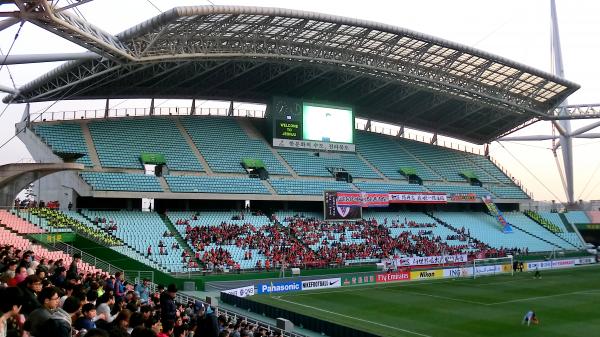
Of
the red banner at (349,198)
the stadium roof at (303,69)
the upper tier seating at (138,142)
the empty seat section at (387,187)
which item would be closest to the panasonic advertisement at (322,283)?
the red banner at (349,198)

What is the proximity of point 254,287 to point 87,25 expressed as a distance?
63.3 feet

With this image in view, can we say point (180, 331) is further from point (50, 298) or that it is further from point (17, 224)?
point (17, 224)

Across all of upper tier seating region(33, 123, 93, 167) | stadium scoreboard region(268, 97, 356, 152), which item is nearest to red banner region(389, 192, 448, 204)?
stadium scoreboard region(268, 97, 356, 152)

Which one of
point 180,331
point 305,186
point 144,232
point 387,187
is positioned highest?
point 387,187

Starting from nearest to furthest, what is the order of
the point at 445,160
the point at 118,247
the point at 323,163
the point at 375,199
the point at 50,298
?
the point at 50,298, the point at 118,247, the point at 375,199, the point at 323,163, the point at 445,160

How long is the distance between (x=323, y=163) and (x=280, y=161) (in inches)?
205

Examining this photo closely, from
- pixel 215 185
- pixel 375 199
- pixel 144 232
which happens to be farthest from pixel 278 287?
pixel 375 199

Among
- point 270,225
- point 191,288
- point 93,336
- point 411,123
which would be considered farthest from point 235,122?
point 93,336

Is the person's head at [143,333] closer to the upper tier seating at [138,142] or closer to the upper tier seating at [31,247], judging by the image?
the upper tier seating at [31,247]

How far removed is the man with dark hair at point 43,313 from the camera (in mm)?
6650

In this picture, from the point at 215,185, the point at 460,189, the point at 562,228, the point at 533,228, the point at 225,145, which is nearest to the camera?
the point at 215,185

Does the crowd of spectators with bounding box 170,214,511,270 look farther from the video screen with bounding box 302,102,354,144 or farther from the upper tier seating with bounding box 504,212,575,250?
the upper tier seating with bounding box 504,212,575,250

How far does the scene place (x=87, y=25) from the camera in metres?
32.4

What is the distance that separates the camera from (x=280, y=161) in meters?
59.3
